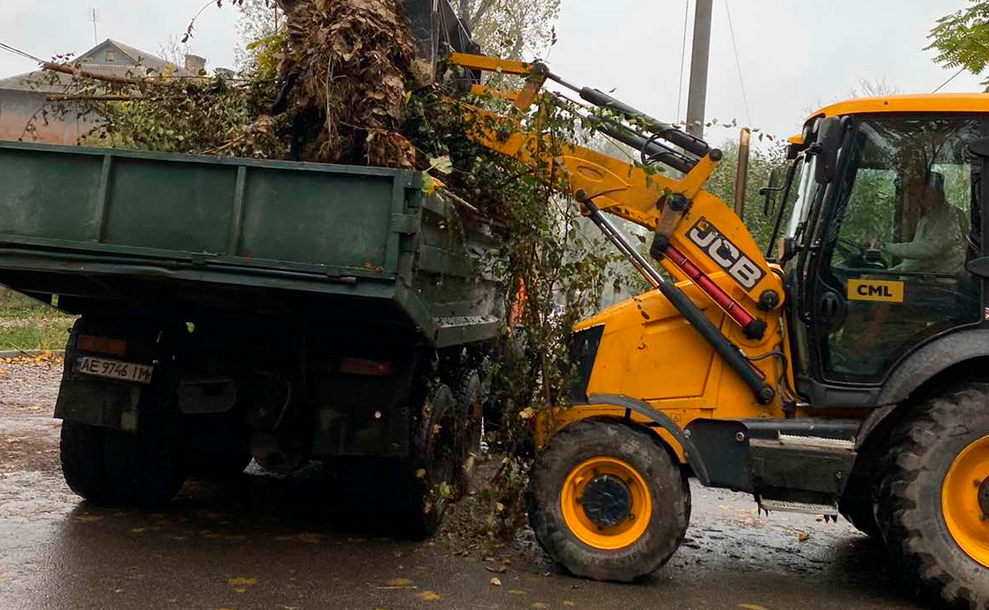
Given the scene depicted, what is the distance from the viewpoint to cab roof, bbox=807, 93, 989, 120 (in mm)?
5621

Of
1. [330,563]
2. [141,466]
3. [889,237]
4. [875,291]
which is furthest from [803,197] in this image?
[141,466]

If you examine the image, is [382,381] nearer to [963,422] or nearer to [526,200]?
[526,200]

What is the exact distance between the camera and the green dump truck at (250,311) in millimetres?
5223

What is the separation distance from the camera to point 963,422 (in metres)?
5.48

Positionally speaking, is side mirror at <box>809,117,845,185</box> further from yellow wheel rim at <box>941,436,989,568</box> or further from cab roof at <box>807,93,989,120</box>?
yellow wheel rim at <box>941,436,989,568</box>

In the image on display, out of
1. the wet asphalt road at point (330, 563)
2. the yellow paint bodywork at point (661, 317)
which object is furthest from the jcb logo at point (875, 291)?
the wet asphalt road at point (330, 563)

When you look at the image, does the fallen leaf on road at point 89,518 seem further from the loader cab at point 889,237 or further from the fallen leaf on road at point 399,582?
the loader cab at point 889,237

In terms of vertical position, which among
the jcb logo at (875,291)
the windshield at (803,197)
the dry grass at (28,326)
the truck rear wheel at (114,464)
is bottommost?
the truck rear wheel at (114,464)

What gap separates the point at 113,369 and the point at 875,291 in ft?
14.0

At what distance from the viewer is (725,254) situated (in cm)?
609

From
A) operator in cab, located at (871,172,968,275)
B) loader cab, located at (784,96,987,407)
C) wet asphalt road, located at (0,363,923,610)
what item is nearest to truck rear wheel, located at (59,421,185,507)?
wet asphalt road, located at (0,363,923,610)

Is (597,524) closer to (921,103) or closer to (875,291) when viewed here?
(875,291)

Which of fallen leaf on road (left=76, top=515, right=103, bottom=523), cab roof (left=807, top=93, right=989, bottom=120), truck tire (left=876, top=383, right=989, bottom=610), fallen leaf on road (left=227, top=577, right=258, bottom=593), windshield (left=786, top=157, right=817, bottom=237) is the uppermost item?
cab roof (left=807, top=93, right=989, bottom=120)

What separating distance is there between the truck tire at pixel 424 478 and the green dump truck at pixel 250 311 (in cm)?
1
